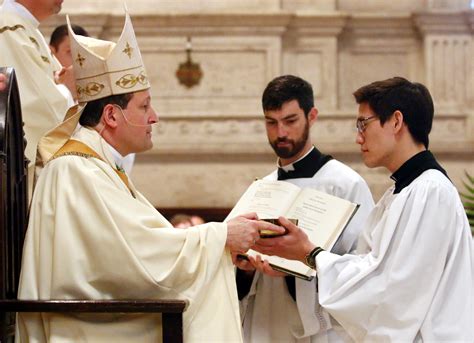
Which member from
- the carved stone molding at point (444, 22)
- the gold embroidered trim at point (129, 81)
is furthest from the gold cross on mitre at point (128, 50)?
the carved stone molding at point (444, 22)

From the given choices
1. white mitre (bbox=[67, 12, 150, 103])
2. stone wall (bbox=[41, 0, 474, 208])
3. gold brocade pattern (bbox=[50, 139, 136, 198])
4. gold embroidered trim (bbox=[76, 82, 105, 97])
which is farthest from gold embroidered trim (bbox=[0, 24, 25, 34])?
stone wall (bbox=[41, 0, 474, 208])

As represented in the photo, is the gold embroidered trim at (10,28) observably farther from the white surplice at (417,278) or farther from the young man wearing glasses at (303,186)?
Answer: the white surplice at (417,278)

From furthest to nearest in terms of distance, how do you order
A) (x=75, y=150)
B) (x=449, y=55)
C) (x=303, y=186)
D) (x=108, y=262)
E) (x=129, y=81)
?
(x=449, y=55) → (x=303, y=186) → (x=129, y=81) → (x=75, y=150) → (x=108, y=262)

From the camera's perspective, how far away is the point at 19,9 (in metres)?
6.02

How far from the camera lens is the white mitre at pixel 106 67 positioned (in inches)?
179

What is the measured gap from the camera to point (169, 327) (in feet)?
13.0

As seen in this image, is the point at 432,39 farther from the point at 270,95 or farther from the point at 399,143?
the point at 399,143

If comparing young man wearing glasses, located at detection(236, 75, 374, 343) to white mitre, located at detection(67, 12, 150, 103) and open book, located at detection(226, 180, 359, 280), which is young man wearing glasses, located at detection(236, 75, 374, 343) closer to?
open book, located at detection(226, 180, 359, 280)

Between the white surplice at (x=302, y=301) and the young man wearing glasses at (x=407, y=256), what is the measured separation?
622mm

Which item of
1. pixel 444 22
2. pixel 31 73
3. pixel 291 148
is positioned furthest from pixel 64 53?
pixel 444 22

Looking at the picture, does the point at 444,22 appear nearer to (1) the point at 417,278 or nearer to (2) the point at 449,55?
(2) the point at 449,55

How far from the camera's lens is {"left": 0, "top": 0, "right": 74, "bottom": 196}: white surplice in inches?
225

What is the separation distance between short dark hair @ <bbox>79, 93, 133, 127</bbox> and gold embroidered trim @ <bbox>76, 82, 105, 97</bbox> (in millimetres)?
41

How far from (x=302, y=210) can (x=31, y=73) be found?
1891mm
